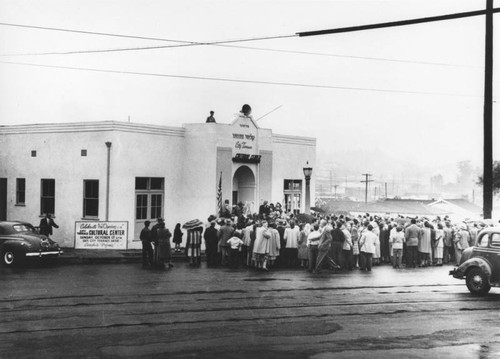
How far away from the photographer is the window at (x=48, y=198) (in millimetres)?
25219

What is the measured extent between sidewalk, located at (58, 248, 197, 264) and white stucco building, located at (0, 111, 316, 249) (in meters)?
0.51

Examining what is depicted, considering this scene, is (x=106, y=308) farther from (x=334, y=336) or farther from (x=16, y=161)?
(x=16, y=161)

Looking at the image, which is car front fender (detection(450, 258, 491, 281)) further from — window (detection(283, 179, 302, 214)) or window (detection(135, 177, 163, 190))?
window (detection(283, 179, 302, 214))

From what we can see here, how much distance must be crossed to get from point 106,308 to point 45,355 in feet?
11.6

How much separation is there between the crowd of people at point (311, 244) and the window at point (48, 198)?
18.9 feet

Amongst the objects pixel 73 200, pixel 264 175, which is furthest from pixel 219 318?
pixel 264 175

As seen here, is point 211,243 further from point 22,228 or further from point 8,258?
point 8,258

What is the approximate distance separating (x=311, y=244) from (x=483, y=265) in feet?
18.7

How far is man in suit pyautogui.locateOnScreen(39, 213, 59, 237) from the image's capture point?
23053mm

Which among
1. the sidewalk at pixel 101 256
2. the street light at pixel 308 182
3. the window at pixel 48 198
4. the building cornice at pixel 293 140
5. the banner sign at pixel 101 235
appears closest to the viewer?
the sidewalk at pixel 101 256

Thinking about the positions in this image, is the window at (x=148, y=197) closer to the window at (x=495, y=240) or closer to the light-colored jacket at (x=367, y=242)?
the light-colored jacket at (x=367, y=242)

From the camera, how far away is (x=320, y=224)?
20.9 m

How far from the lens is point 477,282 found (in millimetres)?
16125

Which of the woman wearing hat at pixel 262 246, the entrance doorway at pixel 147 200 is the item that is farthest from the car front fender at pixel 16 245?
the woman wearing hat at pixel 262 246
